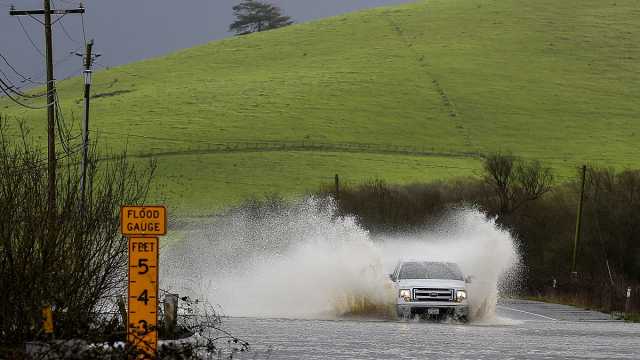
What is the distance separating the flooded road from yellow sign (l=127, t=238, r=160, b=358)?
553 centimetres

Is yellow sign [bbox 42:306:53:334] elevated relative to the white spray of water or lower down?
lower down

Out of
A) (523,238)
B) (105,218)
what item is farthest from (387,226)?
(105,218)

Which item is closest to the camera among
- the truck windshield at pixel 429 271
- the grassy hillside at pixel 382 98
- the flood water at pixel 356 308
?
the flood water at pixel 356 308

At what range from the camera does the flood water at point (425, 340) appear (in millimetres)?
22500

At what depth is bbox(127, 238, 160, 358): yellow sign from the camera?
1527 cm

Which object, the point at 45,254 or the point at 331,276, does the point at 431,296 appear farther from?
the point at 45,254

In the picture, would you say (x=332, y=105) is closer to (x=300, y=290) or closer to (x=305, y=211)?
(x=305, y=211)

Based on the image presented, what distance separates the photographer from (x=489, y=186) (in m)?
86.1

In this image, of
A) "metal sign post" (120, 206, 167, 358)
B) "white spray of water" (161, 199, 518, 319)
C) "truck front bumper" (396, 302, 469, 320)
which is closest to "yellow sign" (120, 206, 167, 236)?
"metal sign post" (120, 206, 167, 358)

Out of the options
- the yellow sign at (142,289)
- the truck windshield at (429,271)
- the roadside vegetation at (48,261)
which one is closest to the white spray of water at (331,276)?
the truck windshield at (429,271)

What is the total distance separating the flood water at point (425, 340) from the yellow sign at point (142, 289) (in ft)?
18.6

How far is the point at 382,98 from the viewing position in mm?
111938

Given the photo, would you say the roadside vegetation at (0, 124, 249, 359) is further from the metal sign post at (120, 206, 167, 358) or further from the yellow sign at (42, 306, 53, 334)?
the metal sign post at (120, 206, 167, 358)

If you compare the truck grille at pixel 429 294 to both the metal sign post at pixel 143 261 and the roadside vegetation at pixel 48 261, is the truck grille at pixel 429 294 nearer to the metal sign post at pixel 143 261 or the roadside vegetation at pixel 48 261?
the roadside vegetation at pixel 48 261
